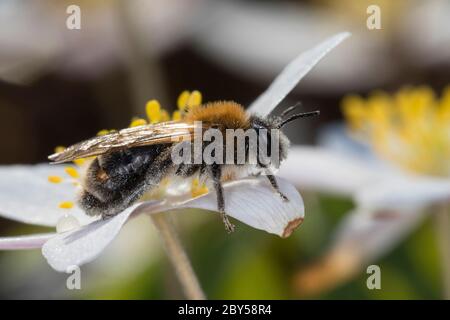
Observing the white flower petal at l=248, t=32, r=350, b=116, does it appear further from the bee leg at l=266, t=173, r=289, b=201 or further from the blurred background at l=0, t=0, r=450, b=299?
the blurred background at l=0, t=0, r=450, b=299

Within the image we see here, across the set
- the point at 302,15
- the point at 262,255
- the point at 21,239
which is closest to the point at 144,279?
the point at 262,255

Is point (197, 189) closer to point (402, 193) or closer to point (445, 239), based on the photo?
point (402, 193)

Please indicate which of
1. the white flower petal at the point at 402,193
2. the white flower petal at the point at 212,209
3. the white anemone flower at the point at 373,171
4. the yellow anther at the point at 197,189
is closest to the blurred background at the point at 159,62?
the white anemone flower at the point at 373,171

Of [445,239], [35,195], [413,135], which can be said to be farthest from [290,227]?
[413,135]

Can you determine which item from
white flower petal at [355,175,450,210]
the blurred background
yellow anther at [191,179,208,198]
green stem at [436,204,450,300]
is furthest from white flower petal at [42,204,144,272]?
the blurred background

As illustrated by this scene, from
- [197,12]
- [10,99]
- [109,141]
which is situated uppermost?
[197,12]

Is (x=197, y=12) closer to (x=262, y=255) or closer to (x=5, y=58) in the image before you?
(x=5, y=58)
